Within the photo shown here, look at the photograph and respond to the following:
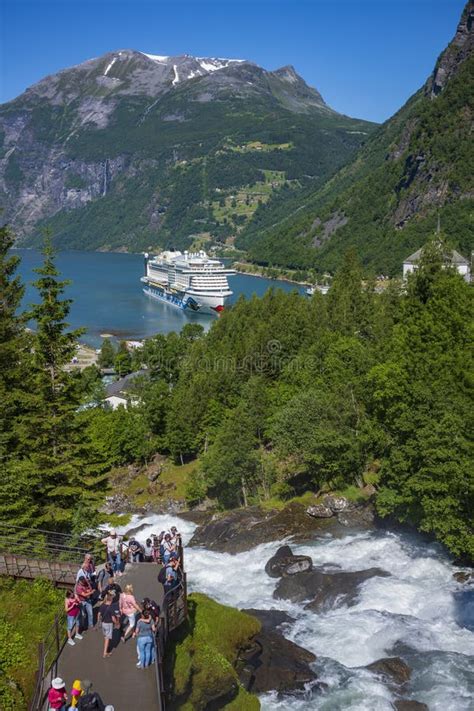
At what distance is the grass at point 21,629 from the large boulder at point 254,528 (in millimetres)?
16860

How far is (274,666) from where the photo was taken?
23.5m

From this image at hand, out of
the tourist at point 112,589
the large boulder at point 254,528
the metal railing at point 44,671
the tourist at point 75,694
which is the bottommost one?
the large boulder at point 254,528

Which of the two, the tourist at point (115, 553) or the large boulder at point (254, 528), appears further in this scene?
the large boulder at point (254, 528)

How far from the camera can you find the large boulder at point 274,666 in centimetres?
2252

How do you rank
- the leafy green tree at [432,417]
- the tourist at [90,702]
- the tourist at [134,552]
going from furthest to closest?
the leafy green tree at [432,417] → the tourist at [134,552] → the tourist at [90,702]

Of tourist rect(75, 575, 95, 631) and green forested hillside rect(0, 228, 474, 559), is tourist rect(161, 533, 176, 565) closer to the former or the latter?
tourist rect(75, 575, 95, 631)

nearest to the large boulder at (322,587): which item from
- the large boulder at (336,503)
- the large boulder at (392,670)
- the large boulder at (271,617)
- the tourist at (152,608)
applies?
the large boulder at (271,617)

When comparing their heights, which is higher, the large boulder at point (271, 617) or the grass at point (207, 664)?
the grass at point (207, 664)

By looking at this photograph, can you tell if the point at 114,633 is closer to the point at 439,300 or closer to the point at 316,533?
the point at 316,533

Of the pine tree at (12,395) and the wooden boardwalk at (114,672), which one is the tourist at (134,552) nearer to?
the wooden boardwalk at (114,672)

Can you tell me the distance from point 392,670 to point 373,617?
392 cm

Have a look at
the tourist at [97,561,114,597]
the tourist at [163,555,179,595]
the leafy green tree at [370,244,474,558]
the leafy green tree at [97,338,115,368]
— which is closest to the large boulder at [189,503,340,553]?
the leafy green tree at [370,244,474,558]

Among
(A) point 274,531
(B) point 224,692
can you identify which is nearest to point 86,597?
(B) point 224,692

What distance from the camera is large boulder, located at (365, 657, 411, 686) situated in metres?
22.6
